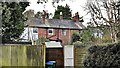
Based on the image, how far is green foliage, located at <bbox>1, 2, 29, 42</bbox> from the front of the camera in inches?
243

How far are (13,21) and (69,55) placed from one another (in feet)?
8.14

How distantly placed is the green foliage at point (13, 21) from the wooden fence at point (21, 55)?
1511 mm

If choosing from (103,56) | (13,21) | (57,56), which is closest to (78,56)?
(57,56)

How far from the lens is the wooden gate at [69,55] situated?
4.88 meters

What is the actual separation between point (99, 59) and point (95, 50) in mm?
221

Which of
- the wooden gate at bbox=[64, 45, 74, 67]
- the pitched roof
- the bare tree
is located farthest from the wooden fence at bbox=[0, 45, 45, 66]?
the pitched roof

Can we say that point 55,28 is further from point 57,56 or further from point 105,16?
point 57,56

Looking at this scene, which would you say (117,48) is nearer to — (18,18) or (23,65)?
(23,65)

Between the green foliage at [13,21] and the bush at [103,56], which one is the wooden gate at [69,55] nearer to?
the bush at [103,56]

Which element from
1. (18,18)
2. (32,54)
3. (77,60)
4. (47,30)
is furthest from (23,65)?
(47,30)

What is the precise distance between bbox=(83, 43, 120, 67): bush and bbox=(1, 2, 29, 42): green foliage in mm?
Answer: 2845

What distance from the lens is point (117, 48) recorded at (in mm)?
3391

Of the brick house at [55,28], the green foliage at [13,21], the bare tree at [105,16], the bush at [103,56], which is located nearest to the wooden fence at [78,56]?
the bush at [103,56]

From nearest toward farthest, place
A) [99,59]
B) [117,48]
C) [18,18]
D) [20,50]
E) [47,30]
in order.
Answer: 1. [117,48]
2. [99,59]
3. [20,50]
4. [18,18]
5. [47,30]
